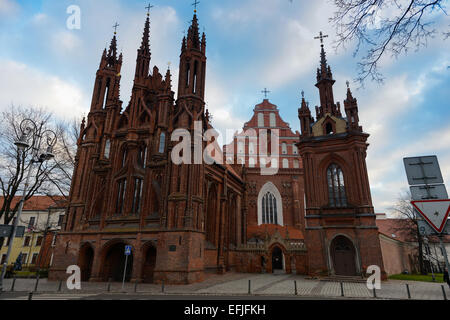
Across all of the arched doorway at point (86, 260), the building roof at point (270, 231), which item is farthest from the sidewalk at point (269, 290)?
the building roof at point (270, 231)

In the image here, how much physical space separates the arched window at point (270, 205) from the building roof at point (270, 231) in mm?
1311

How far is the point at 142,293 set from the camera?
1512cm

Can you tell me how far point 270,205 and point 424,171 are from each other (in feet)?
108

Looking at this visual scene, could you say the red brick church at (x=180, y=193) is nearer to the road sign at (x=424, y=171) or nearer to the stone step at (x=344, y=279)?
the stone step at (x=344, y=279)

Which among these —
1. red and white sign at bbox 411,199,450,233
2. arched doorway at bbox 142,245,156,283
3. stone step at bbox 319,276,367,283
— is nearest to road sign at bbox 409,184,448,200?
red and white sign at bbox 411,199,450,233

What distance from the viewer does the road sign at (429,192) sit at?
18.0 feet

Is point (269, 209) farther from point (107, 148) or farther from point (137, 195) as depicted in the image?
point (107, 148)

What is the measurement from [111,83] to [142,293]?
74.4 feet

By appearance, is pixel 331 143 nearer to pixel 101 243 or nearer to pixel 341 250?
pixel 341 250

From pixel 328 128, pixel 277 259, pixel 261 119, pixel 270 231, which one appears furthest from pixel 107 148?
pixel 261 119

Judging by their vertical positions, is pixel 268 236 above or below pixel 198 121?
below

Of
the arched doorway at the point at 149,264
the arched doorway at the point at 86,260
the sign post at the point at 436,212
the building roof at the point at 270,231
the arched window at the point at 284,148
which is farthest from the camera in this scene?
the arched window at the point at 284,148
